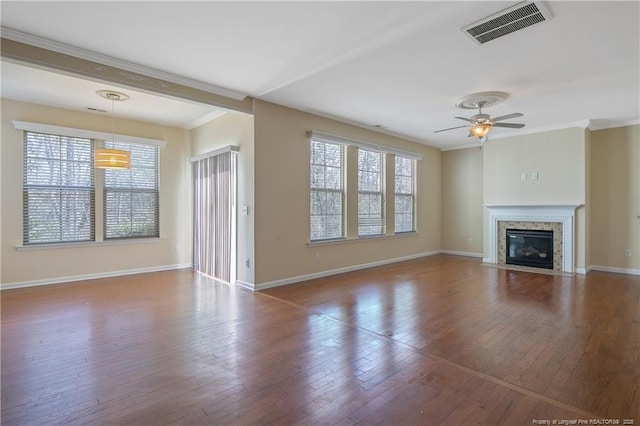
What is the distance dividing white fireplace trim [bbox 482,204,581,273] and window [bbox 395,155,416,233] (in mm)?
1672

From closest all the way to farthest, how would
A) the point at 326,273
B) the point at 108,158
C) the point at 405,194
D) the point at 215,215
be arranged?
1. the point at 108,158
2. the point at 215,215
3. the point at 326,273
4. the point at 405,194

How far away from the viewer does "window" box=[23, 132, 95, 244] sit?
507 centimetres

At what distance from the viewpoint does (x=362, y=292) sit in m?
4.80

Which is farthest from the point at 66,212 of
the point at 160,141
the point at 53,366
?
the point at 53,366

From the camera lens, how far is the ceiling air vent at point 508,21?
8.69 ft

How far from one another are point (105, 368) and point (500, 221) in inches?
284

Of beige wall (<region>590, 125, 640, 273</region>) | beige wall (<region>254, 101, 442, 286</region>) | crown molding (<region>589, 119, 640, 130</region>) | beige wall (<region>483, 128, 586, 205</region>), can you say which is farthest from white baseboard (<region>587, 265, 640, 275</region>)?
beige wall (<region>254, 101, 442, 286</region>)

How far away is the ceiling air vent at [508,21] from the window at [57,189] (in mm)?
5980

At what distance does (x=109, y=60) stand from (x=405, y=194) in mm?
6224

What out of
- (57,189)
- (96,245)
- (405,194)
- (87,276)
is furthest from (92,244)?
(405,194)

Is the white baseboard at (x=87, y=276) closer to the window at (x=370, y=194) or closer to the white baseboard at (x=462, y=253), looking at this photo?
the window at (x=370, y=194)

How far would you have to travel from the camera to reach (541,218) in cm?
648

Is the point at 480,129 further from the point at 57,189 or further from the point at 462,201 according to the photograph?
the point at 57,189

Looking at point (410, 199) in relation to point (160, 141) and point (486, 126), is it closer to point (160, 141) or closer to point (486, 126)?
point (486, 126)
